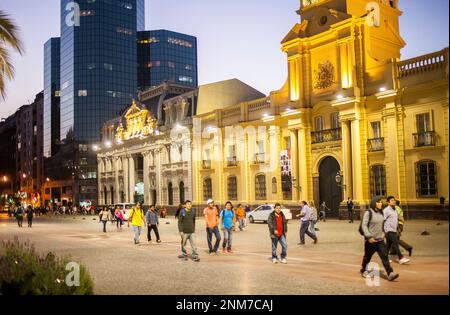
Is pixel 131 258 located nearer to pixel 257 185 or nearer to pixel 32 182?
pixel 257 185

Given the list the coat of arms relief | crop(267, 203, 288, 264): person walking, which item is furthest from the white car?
crop(267, 203, 288, 264): person walking

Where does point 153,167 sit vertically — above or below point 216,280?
above

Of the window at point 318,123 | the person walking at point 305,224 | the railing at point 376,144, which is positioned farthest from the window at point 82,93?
the person walking at point 305,224

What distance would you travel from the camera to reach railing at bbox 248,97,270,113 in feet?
144

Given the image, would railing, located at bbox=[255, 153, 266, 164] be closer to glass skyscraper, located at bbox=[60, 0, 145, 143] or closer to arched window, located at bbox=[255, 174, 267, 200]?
arched window, located at bbox=[255, 174, 267, 200]

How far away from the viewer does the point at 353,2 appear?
37.3 m

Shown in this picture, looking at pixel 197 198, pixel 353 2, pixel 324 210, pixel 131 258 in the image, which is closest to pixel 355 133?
pixel 324 210

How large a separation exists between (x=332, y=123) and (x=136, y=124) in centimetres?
3376

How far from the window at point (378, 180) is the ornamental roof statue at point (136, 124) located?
107ft

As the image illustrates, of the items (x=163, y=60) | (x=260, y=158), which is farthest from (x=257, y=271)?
(x=163, y=60)

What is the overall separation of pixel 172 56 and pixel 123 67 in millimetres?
27018

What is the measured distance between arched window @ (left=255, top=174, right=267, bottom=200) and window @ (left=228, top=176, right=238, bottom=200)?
10.0 feet

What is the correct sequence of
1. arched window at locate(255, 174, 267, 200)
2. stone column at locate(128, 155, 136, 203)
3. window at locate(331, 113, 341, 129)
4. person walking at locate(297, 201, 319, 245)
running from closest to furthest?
person walking at locate(297, 201, 319, 245), window at locate(331, 113, 341, 129), arched window at locate(255, 174, 267, 200), stone column at locate(128, 155, 136, 203)

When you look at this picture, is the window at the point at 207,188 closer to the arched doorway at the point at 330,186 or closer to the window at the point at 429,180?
the arched doorway at the point at 330,186
